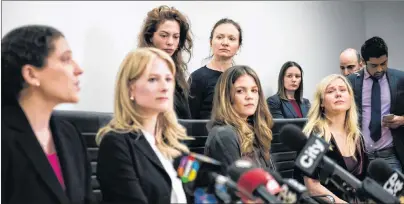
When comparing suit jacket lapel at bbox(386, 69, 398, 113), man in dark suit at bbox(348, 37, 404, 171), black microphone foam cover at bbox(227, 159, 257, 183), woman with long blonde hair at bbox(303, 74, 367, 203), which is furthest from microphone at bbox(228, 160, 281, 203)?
suit jacket lapel at bbox(386, 69, 398, 113)

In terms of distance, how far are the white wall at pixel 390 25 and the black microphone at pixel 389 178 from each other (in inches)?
48.1

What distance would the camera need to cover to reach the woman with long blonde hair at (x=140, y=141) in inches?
59.2

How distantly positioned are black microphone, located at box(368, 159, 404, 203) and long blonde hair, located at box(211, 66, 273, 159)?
0.51 meters

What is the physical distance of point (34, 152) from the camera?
1339 millimetres

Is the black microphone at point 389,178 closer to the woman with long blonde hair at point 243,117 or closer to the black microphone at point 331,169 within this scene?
the black microphone at point 331,169

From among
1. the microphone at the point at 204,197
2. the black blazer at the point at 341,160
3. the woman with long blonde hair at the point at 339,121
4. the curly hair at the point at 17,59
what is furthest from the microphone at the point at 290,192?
the woman with long blonde hair at the point at 339,121

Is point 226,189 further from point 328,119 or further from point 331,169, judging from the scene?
point 328,119

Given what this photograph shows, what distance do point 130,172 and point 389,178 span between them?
2.13 feet

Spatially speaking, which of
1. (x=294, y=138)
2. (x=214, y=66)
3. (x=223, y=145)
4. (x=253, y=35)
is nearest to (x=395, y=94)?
(x=253, y=35)

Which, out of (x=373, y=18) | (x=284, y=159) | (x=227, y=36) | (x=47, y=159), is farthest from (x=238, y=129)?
(x=373, y=18)

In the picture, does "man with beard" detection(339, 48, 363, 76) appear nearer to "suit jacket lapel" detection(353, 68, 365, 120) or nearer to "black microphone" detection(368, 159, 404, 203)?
"suit jacket lapel" detection(353, 68, 365, 120)

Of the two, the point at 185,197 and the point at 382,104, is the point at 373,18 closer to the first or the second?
the point at 382,104

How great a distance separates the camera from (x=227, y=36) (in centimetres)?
247

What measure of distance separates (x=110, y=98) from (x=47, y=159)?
2.25ft
